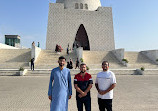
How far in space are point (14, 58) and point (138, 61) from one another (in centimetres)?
1406

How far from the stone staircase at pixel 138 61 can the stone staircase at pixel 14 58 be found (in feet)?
36.2

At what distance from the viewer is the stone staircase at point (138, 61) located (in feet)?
52.4

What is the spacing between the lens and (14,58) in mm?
16516

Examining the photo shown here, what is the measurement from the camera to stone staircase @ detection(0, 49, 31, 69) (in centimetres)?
1451

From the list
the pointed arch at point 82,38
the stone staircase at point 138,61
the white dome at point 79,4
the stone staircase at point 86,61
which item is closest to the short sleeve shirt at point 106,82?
the stone staircase at point 86,61

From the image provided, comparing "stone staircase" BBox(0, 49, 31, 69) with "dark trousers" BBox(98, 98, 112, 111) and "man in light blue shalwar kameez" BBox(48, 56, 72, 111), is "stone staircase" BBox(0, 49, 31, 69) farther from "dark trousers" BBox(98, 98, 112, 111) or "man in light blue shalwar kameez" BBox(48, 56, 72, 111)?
"dark trousers" BBox(98, 98, 112, 111)

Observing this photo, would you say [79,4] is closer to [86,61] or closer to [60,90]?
[86,61]

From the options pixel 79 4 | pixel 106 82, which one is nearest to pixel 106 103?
pixel 106 82

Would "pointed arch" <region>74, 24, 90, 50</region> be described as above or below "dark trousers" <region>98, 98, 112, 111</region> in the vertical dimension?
above

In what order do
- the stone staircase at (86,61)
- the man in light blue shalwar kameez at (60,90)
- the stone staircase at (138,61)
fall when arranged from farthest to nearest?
1. the stone staircase at (138,61)
2. the stone staircase at (86,61)
3. the man in light blue shalwar kameez at (60,90)

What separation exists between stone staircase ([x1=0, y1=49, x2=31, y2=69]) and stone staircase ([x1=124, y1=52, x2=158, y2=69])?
11.0m

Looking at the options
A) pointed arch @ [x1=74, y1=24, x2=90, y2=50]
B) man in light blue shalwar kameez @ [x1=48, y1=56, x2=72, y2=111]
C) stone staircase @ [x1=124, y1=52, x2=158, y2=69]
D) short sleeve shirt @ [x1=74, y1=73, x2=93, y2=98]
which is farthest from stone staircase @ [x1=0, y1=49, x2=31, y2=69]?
short sleeve shirt @ [x1=74, y1=73, x2=93, y2=98]

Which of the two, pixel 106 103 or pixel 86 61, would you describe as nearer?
pixel 106 103

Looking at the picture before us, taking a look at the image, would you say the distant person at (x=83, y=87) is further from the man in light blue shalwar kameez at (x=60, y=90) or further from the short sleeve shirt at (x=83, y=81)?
the man in light blue shalwar kameez at (x=60, y=90)
